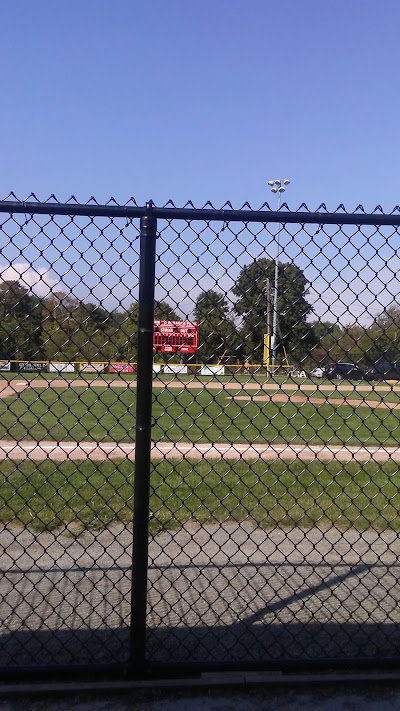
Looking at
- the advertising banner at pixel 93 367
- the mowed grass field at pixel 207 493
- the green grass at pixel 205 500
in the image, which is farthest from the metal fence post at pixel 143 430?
the green grass at pixel 205 500

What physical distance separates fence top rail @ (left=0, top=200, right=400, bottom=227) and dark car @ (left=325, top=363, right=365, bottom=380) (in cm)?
84

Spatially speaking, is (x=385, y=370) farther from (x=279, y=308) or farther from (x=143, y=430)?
(x=143, y=430)

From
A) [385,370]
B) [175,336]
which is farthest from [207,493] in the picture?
[175,336]

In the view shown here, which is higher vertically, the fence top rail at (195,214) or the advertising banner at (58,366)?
the fence top rail at (195,214)

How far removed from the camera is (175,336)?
292 centimetres

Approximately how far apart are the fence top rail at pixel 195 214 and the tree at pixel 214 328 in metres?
0.36

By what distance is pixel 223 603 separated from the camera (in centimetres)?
372

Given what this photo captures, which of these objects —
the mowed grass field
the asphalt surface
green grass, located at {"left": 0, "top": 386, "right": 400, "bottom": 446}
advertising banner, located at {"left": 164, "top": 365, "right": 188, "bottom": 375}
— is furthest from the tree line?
green grass, located at {"left": 0, "top": 386, "right": 400, "bottom": 446}

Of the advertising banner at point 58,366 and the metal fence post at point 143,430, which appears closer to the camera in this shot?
the metal fence post at point 143,430

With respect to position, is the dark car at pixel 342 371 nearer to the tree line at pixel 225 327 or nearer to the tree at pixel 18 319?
the tree line at pixel 225 327

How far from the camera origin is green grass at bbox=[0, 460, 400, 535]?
17.3ft

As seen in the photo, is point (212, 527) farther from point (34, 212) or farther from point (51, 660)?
point (34, 212)

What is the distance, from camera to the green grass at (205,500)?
527cm

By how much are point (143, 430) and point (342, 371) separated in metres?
1.61
